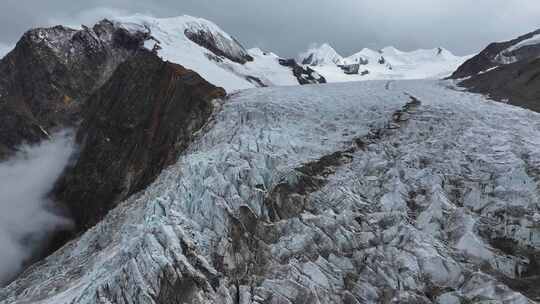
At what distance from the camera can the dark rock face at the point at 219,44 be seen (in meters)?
92.1

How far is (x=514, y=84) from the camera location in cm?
3878

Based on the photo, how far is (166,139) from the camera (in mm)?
37938

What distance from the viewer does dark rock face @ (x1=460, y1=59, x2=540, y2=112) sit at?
3417 cm

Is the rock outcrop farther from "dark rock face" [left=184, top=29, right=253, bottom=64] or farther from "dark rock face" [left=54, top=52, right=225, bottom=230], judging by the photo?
"dark rock face" [left=54, top=52, right=225, bottom=230]

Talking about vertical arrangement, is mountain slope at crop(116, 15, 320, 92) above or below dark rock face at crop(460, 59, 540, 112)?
above

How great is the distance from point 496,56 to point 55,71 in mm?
69549

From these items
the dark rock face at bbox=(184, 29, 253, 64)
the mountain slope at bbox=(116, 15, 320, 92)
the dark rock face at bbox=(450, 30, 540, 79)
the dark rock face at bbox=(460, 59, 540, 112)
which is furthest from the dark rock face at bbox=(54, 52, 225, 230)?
the dark rock face at bbox=(450, 30, 540, 79)

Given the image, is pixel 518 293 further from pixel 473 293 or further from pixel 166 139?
pixel 166 139

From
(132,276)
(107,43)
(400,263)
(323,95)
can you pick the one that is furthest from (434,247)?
(107,43)

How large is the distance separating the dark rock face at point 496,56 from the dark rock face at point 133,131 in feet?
121

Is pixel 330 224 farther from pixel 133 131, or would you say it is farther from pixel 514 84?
pixel 133 131

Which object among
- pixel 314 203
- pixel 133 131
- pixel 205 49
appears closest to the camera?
pixel 314 203

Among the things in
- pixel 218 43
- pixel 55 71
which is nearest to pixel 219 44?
pixel 218 43

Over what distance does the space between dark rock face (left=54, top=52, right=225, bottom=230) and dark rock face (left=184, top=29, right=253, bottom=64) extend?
36138 mm
